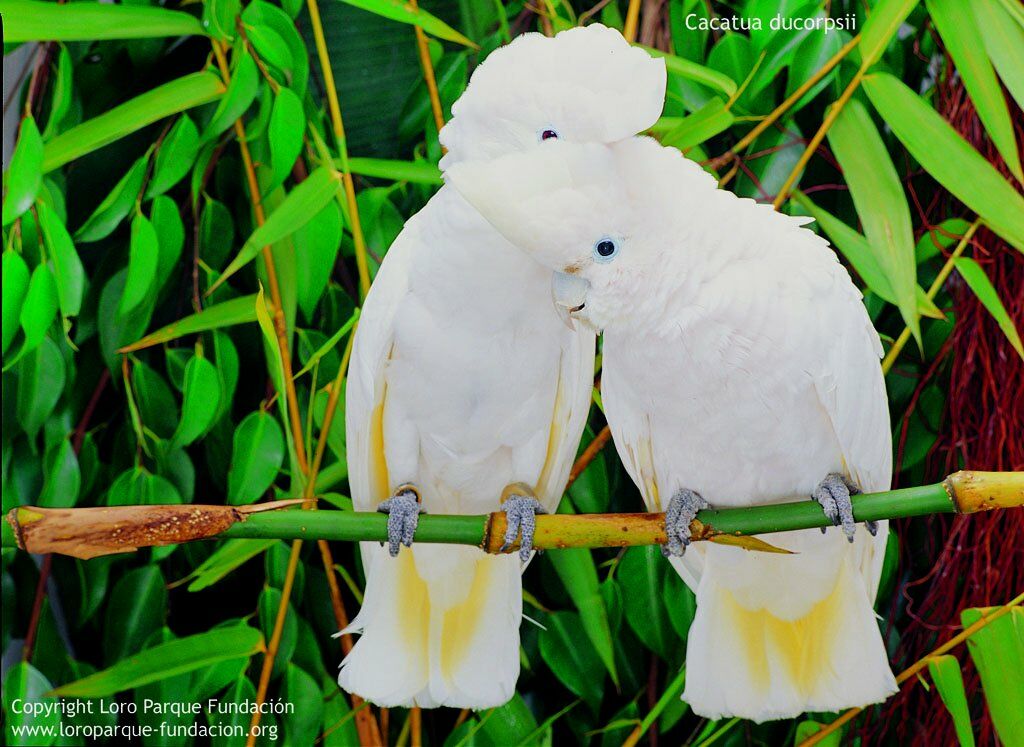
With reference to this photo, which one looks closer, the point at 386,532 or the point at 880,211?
the point at 386,532

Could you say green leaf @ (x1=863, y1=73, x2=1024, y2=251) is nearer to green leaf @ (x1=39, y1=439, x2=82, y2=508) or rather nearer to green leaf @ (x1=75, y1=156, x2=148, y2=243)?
green leaf @ (x1=75, y1=156, x2=148, y2=243)

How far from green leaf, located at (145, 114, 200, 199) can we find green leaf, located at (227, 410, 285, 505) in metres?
0.31

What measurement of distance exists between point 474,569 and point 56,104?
30.6 inches

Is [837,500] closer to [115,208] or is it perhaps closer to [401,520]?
[401,520]

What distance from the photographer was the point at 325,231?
1.23 metres

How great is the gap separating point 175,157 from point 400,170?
29 cm

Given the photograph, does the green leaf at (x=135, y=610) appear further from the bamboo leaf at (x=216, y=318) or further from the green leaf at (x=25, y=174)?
the green leaf at (x=25, y=174)

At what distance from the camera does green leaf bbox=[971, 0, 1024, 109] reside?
1.18 metres

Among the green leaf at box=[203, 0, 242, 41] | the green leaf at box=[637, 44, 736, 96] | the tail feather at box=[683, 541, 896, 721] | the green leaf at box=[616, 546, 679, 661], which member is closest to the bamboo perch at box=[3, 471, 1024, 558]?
the tail feather at box=[683, 541, 896, 721]

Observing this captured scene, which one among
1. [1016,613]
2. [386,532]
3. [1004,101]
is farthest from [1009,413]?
[386,532]

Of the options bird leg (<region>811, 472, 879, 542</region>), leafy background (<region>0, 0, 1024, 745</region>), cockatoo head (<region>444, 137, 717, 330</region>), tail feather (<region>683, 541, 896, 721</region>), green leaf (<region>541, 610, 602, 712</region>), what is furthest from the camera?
green leaf (<region>541, 610, 602, 712</region>)

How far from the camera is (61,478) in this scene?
1.30 metres

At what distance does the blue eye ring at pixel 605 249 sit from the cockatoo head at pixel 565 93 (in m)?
0.09

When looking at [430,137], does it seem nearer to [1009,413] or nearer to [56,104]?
[56,104]
